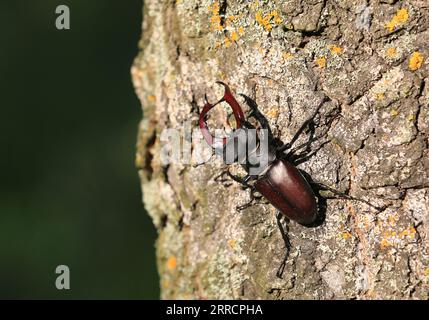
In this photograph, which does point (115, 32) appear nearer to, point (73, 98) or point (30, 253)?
point (73, 98)

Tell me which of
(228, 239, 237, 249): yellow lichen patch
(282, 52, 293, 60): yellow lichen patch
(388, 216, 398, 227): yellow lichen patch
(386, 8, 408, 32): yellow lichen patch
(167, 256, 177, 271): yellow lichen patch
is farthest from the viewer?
(167, 256, 177, 271): yellow lichen patch

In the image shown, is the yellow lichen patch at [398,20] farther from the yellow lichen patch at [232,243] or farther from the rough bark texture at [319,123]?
the yellow lichen patch at [232,243]

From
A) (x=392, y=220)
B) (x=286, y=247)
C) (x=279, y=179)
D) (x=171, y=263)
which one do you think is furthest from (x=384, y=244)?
(x=171, y=263)

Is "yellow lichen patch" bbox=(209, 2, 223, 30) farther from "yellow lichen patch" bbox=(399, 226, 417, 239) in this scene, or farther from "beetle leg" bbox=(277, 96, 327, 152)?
"yellow lichen patch" bbox=(399, 226, 417, 239)

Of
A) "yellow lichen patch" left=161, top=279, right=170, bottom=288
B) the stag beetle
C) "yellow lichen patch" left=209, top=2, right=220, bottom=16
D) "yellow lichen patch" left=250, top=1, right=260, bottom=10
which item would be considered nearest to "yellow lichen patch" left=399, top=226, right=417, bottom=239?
the stag beetle
